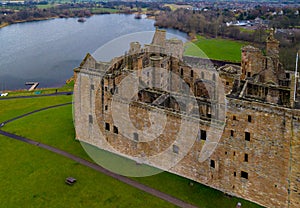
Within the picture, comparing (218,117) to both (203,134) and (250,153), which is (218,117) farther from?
(250,153)

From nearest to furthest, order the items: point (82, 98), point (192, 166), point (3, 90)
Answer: point (192, 166) → point (82, 98) → point (3, 90)

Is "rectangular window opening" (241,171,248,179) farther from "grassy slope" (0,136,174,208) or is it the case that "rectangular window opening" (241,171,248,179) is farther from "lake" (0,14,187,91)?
"lake" (0,14,187,91)

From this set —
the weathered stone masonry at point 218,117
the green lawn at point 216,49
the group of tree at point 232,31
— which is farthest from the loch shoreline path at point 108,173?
the green lawn at point 216,49

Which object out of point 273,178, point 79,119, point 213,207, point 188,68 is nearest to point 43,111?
point 79,119

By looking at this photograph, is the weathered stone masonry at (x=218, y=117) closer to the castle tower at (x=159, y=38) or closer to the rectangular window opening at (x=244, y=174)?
the rectangular window opening at (x=244, y=174)

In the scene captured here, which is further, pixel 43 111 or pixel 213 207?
pixel 43 111

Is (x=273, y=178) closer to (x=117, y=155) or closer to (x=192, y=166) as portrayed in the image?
(x=192, y=166)

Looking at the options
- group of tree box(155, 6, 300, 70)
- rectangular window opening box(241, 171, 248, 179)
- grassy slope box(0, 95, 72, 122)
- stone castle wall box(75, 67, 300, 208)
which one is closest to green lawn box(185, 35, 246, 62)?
group of tree box(155, 6, 300, 70)
